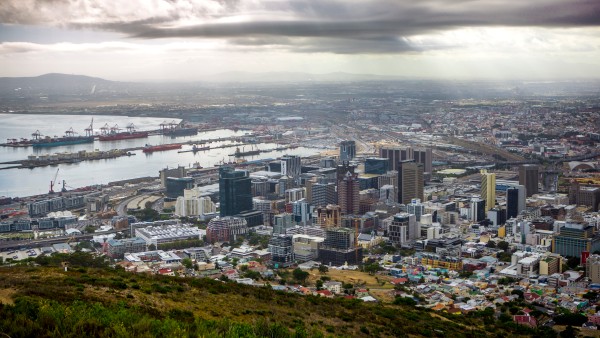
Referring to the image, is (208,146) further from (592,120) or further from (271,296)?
(271,296)

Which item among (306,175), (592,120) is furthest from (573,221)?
(306,175)

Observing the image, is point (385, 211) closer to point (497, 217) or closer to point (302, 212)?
point (302, 212)

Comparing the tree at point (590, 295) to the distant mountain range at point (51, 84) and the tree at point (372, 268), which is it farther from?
the distant mountain range at point (51, 84)

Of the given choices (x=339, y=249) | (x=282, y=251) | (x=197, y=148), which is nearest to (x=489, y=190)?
(x=339, y=249)

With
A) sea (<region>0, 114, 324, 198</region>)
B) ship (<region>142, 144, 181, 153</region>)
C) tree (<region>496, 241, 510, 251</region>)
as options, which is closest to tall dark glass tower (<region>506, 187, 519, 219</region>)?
tree (<region>496, 241, 510, 251</region>)

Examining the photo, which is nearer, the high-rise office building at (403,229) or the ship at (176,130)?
the high-rise office building at (403,229)

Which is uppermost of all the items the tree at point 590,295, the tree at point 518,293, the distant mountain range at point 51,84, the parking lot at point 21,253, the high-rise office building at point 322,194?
the distant mountain range at point 51,84

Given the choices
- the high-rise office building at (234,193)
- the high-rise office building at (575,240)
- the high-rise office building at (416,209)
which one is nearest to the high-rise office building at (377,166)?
the high-rise office building at (416,209)
